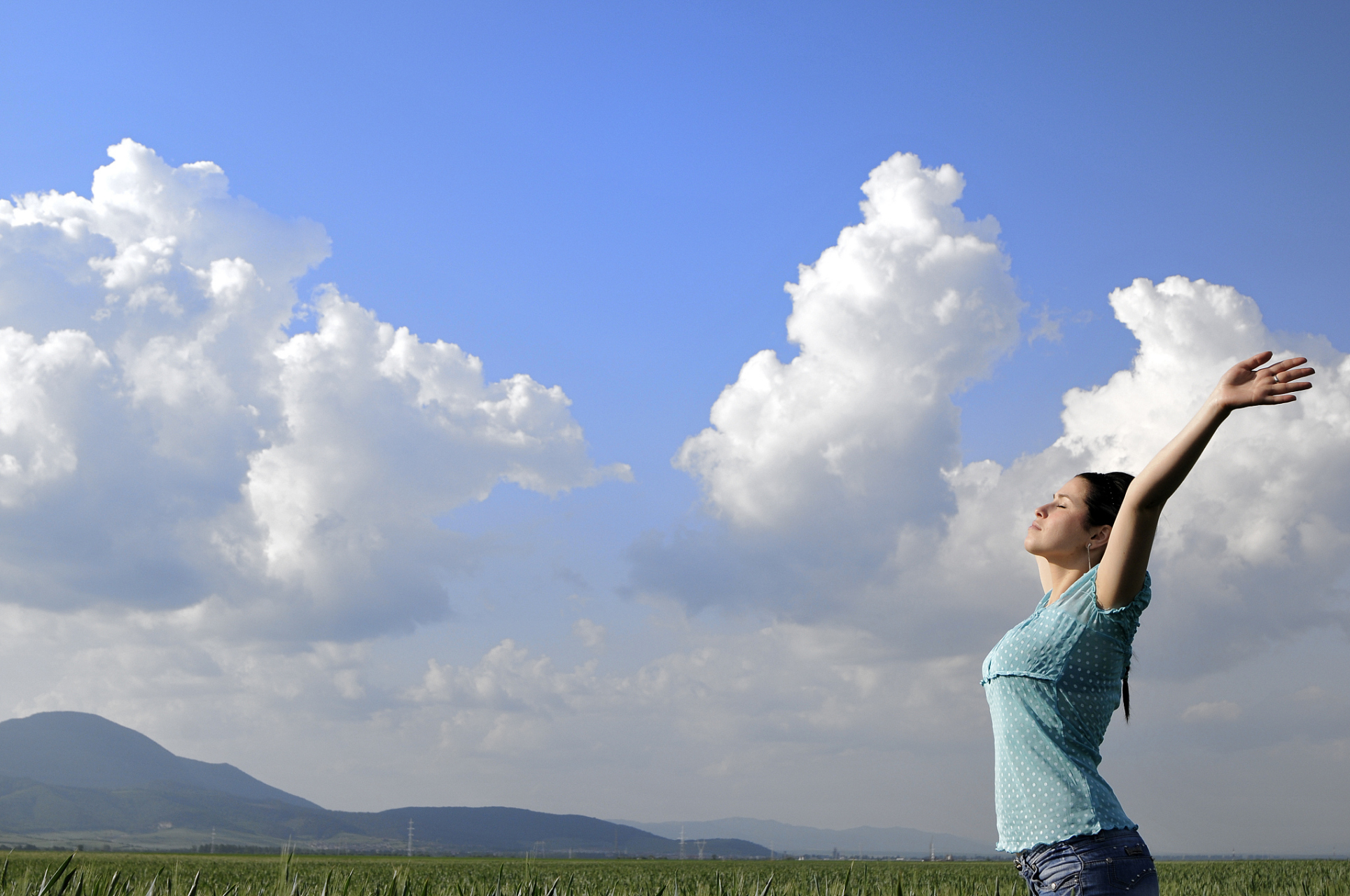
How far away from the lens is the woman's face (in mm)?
3717

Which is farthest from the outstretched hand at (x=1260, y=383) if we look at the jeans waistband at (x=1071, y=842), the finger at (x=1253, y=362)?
the jeans waistband at (x=1071, y=842)

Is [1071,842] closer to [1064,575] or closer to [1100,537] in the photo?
[1064,575]

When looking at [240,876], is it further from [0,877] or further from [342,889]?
[342,889]

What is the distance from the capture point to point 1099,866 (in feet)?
10.6

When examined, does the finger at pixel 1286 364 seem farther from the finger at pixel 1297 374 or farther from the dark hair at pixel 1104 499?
the dark hair at pixel 1104 499

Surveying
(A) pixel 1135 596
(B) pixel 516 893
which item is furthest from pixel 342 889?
(A) pixel 1135 596

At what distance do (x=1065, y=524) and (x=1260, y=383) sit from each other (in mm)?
944

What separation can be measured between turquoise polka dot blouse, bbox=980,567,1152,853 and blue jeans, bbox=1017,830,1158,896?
0.15 feet

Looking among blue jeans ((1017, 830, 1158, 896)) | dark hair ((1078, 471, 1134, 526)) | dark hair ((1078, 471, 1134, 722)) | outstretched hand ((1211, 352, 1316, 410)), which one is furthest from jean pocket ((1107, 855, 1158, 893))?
outstretched hand ((1211, 352, 1316, 410))

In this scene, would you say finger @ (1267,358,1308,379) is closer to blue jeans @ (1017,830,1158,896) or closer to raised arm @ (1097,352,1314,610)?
raised arm @ (1097,352,1314,610)

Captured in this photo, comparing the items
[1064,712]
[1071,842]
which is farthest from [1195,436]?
[1071,842]

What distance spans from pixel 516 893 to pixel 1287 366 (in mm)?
3671

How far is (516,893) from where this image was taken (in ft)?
12.4

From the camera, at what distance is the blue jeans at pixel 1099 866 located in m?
3.21
